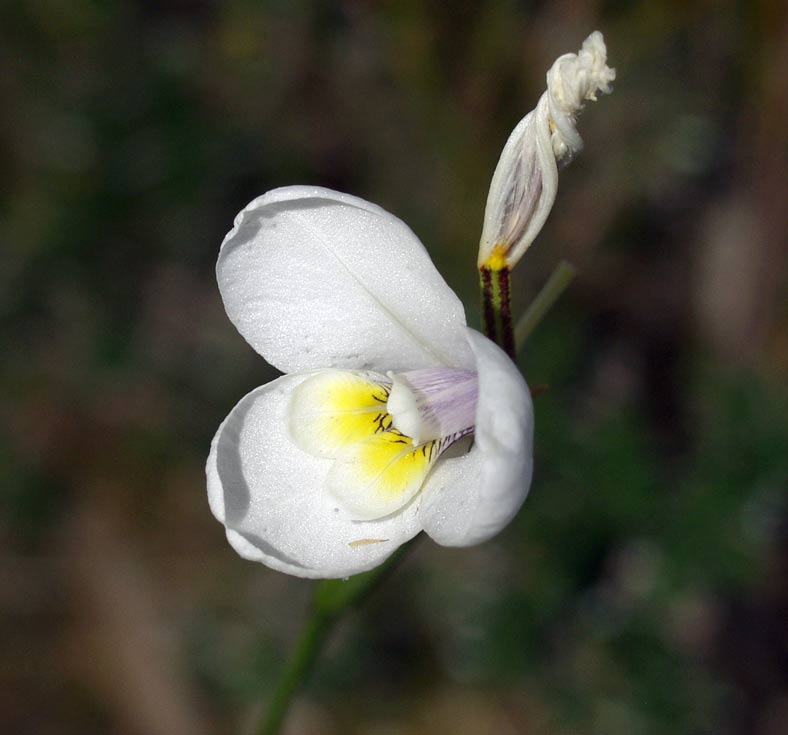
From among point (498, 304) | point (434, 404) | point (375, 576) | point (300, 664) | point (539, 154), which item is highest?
point (539, 154)

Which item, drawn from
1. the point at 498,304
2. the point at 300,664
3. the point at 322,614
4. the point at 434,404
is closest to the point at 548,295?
the point at 498,304

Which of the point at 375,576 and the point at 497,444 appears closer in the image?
the point at 497,444

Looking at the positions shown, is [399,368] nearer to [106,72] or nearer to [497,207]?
[497,207]

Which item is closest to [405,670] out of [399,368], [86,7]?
[399,368]

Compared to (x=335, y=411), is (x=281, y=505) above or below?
below

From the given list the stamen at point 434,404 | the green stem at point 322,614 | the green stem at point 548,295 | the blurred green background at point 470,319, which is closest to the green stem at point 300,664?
the green stem at point 322,614

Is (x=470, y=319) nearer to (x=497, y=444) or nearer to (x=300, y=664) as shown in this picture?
(x=300, y=664)

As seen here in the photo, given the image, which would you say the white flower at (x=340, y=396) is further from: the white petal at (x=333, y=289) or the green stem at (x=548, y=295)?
the green stem at (x=548, y=295)
